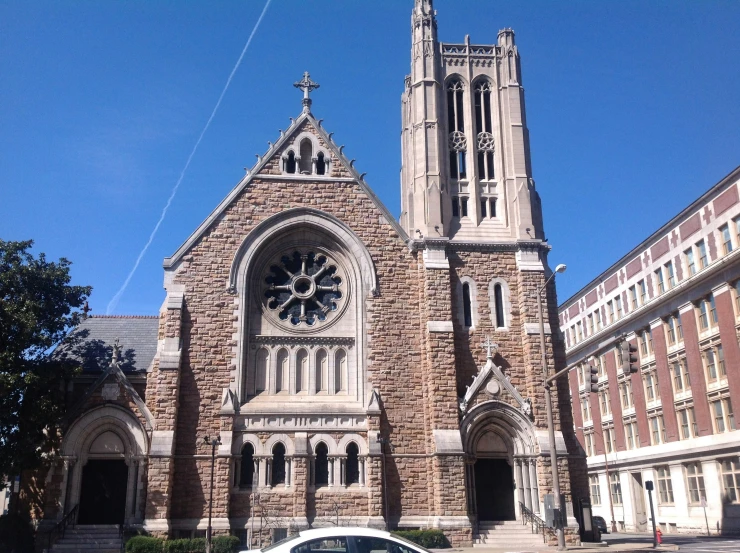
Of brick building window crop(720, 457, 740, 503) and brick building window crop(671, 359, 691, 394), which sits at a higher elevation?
brick building window crop(671, 359, 691, 394)

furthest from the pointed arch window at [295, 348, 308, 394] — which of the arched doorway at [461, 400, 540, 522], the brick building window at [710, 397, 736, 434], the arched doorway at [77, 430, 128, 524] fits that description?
the brick building window at [710, 397, 736, 434]

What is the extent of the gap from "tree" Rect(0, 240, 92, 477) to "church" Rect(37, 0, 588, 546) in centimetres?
113

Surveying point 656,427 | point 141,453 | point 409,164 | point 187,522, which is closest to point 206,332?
point 141,453

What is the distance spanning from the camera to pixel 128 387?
25734 mm

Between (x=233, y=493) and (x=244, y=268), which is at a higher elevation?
(x=244, y=268)

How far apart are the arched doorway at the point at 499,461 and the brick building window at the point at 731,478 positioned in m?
14.0

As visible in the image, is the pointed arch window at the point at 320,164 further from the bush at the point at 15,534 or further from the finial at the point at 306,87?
the bush at the point at 15,534

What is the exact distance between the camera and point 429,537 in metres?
24.0

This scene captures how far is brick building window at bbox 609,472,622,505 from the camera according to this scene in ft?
158

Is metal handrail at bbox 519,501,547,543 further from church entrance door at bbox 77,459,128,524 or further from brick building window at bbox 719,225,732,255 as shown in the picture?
brick building window at bbox 719,225,732,255

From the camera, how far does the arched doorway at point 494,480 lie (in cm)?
2720

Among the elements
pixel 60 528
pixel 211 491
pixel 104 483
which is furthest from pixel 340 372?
pixel 60 528

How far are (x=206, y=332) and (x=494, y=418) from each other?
11.4 meters

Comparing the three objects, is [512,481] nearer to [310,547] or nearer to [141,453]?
[141,453]
